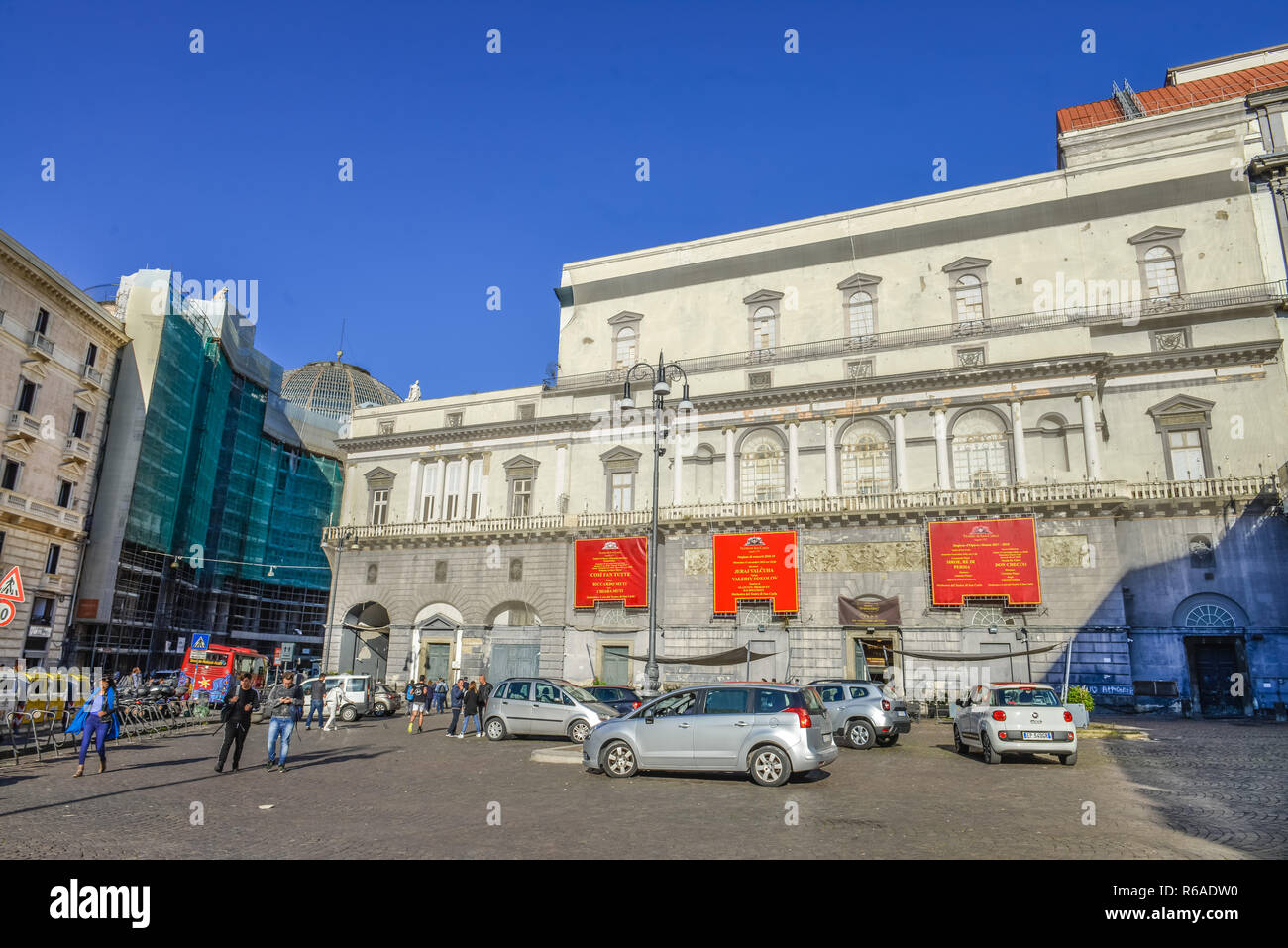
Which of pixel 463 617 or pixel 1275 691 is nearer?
pixel 1275 691

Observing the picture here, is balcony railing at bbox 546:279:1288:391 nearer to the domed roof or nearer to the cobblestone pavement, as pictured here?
the cobblestone pavement

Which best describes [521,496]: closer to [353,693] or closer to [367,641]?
[367,641]

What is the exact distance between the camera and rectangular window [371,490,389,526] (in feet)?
137

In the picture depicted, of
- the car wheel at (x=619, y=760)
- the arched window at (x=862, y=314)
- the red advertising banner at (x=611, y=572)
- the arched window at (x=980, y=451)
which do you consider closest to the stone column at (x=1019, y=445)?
the arched window at (x=980, y=451)

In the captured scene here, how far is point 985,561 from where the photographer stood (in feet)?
96.7

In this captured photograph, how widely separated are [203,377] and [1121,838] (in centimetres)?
5278

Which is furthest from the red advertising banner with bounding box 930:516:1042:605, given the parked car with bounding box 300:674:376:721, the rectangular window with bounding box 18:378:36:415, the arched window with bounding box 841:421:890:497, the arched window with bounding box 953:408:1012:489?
the rectangular window with bounding box 18:378:36:415

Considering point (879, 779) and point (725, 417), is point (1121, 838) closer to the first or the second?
point (879, 779)

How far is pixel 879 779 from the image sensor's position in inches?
520

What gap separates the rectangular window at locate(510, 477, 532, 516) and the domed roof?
35.4m

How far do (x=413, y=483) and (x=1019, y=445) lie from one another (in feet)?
93.9
